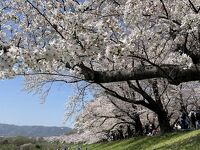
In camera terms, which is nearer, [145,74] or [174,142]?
[145,74]

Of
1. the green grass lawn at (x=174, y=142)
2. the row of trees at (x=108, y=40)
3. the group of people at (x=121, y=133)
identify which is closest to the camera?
the row of trees at (x=108, y=40)

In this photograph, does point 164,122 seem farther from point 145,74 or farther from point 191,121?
point 145,74

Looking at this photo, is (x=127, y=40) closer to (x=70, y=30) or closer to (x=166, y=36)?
(x=70, y=30)

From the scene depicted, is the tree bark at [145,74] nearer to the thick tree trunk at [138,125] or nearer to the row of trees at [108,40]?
the row of trees at [108,40]

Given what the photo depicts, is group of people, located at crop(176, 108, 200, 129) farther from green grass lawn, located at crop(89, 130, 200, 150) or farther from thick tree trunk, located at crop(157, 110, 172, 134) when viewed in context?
green grass lawn, located at crop(89, 130, 200, 150)

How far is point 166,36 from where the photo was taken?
17.5 metres

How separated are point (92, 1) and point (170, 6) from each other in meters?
2.98

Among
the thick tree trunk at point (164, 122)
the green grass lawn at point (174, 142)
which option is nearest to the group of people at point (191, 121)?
the thick tree trunk at point (164, 122)

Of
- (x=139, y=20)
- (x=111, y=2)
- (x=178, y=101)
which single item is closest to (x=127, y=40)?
(x=139, y=20)

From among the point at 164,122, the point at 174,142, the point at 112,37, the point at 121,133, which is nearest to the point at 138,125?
the point at 164,122

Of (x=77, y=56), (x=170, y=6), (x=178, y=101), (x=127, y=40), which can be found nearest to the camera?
(x=77, y=56)

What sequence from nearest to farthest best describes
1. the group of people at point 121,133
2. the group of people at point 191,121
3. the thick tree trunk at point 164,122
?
the thick tree trunk at point 164,122
the group of people at point 191,121
the group of people at point 121,133

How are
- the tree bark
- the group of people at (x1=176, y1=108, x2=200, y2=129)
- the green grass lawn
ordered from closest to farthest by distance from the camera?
the tree bark → the green grass lawn → the group of people at (x1=176, y1=108, x2=200, y2=129)

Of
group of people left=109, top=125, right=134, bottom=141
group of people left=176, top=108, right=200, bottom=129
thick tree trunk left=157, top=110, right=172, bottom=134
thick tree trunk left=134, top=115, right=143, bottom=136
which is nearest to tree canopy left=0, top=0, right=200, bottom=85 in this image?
thick tree trunk left=157, top=110, right=172, bottom=134
